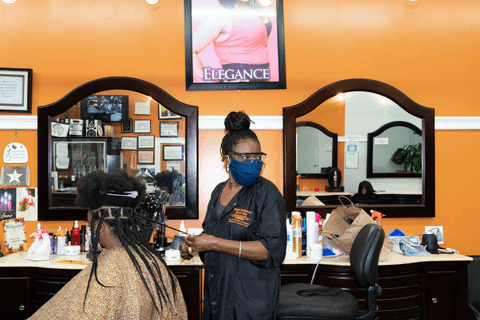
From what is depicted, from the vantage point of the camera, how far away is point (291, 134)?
2816 millimetres

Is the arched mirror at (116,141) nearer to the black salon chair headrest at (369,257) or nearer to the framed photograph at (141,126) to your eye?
the framed photograph at (141,126)

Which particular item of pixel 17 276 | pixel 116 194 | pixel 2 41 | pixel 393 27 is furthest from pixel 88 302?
pixel 393 27

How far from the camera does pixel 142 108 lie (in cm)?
279

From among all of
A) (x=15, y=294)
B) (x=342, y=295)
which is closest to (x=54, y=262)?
(x=15, y=294)

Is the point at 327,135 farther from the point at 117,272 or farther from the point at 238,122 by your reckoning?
the point at 117,272

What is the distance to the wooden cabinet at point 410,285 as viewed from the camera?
2.31 m

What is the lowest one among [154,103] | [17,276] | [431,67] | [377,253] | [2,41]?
[17,276]

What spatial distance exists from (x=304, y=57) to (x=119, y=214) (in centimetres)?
206

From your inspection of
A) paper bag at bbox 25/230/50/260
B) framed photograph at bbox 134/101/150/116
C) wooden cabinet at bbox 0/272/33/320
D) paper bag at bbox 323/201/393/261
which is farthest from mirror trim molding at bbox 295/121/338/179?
wooden cabinet at bbox 0/272/33/320

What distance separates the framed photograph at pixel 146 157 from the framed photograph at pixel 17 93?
0.96 metres

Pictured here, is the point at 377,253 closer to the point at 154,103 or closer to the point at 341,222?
the point at 341,222

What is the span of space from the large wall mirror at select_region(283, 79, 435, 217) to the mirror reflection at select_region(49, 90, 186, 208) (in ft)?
2.92

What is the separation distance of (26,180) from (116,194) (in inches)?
69.2

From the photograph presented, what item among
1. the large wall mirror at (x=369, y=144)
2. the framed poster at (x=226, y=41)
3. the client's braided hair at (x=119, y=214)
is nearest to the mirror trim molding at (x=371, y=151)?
the large wall mirror at (x=369, y=144)
